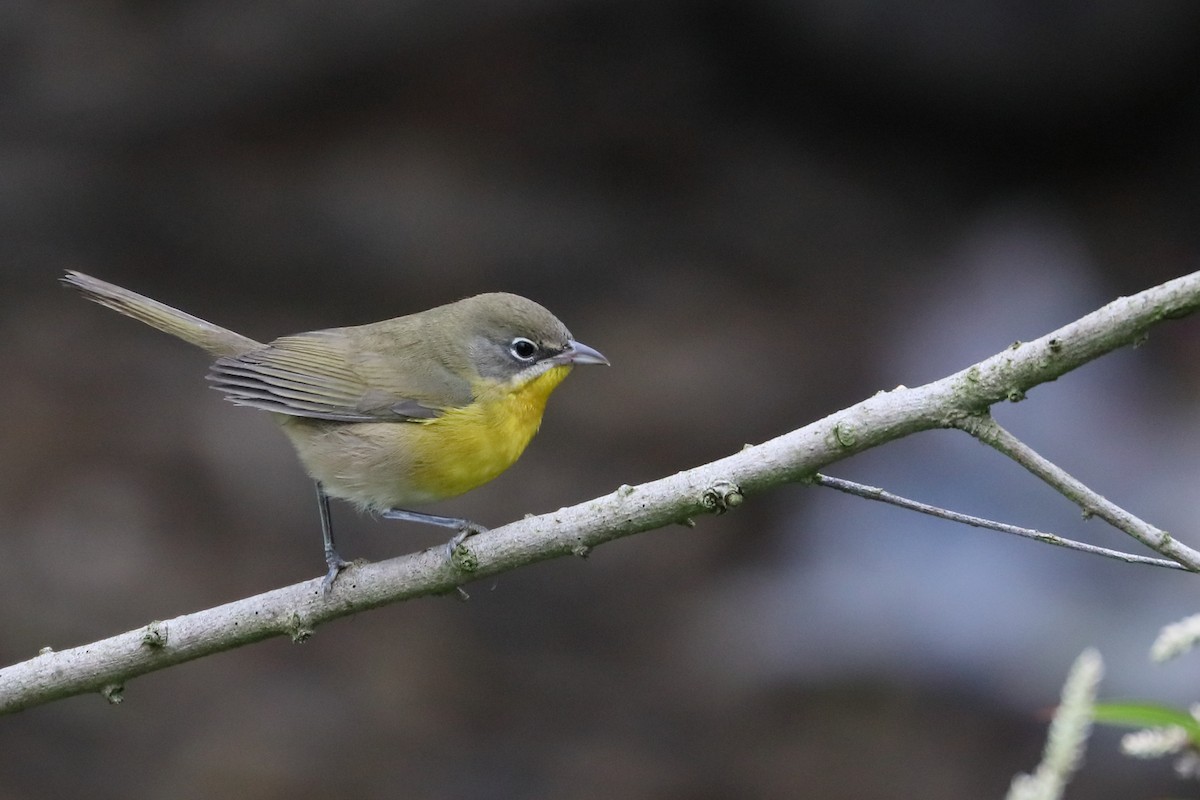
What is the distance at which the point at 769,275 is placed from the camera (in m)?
11.2

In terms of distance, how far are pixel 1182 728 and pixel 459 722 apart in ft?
24.9

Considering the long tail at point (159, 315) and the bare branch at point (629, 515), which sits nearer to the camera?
the bare branch at point (629, 515)

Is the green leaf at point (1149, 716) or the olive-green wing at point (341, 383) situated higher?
the olive-green wing at point (341, 383)

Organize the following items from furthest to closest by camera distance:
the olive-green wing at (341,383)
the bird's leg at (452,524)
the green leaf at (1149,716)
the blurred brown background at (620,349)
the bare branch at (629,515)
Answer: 1. the blurred brown background at (620,349)
2. the olive-green wing at (341,383)
3. the bird's leg at (452,524)
4. the bare branch at (629,515)
5. the green leaf at (1149,716)

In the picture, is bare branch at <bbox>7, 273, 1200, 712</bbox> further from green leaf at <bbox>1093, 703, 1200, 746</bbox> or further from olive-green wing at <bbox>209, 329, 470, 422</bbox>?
green leaf at <bbox>1093, 703, 1200, 746</bbox>

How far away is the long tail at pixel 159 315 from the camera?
5.21m

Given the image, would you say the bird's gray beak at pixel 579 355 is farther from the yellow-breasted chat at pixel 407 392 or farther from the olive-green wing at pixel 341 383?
the olive-green wing at pixel 341 383

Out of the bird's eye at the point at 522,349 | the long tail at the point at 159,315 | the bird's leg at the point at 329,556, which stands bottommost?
the bird's leg at the point at 329,556

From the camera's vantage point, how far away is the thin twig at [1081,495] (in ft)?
10.2

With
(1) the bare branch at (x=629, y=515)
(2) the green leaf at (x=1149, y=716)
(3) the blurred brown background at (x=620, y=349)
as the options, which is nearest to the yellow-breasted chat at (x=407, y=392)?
(1) the bare branch at (x=629, y=515)

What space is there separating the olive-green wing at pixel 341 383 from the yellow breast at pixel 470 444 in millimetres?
102

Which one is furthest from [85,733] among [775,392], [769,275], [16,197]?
[769,275]

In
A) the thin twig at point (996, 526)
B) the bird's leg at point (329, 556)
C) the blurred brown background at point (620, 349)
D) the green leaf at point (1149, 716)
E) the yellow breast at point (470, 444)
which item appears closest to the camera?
the green leaf at point (1149, 716)

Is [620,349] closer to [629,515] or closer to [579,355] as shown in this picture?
[579,355]
